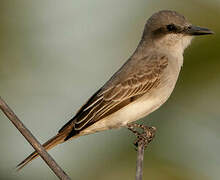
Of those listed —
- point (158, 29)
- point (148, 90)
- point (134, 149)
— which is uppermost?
point (158, 29)

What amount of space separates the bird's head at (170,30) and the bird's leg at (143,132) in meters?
1.05

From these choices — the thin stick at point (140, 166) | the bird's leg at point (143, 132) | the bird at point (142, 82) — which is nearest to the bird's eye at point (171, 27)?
the bird at point (142, 82)

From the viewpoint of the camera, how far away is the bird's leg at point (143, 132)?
4296mm

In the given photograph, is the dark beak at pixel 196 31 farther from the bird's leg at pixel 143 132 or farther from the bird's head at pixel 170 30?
the bird's leg at pixel 143 132

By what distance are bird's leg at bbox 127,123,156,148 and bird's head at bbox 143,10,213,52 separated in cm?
105

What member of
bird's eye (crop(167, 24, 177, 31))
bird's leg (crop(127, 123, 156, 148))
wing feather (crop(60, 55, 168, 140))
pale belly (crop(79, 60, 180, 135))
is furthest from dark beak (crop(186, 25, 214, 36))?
bird's leg (crop(127, 123, 156, 148))

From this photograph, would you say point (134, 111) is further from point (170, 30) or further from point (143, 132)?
point (170, 30)

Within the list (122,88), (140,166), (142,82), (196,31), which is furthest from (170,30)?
(140,166)

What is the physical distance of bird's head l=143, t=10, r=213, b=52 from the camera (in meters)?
5.24

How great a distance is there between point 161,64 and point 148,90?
1.20ft

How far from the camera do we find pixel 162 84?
4.89 metres

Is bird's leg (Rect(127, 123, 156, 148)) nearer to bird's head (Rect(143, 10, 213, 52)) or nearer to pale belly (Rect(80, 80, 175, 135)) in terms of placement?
pale belly (Rect(80, 80, 175, 135))

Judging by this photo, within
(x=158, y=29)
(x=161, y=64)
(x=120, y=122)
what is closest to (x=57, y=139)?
(x=120, y=122)

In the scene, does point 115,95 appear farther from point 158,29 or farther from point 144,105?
point 158,29
